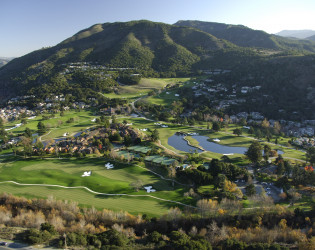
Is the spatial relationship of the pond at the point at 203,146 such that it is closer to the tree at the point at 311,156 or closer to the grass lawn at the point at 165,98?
the tree at the point at 311,156

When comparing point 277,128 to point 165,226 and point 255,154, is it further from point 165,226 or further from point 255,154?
point 165,226

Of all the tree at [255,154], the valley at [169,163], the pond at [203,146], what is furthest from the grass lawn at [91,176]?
the tree at [255,154]

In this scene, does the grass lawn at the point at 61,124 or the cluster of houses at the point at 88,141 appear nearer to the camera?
the cluster of houses at the point at 88,141

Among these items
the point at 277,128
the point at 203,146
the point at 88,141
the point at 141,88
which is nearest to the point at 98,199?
the point at 88,141

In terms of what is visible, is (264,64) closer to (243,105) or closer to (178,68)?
(243,105)

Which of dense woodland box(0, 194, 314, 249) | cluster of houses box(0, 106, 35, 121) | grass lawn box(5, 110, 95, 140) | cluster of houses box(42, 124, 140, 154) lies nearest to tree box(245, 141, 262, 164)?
dense woodland box(0, 194, 314, 249)

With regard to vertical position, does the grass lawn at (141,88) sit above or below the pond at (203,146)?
above

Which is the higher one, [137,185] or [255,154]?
[255,154]

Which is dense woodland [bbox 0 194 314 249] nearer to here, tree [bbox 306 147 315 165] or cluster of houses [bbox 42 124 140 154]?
tree [bbox 306 147 315 165]
